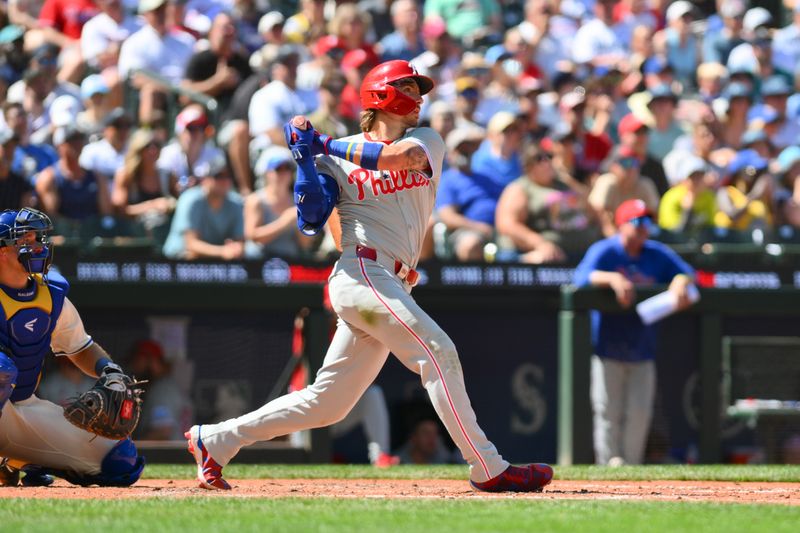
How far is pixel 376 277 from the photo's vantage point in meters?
6.46

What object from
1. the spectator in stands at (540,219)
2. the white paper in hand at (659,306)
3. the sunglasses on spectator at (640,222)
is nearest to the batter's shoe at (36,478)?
the spectator in stands at (540,219)

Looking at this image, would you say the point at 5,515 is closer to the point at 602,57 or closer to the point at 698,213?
the point at 698,213

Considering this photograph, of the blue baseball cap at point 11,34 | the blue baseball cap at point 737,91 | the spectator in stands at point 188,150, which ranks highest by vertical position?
the blue baseball cap at point 11,34

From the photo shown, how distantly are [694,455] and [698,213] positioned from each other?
88.8 inches

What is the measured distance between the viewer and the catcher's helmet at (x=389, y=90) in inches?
258

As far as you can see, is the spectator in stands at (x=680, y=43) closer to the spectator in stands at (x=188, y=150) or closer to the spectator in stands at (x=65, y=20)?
the spectator in stands at (x=188, y=150)

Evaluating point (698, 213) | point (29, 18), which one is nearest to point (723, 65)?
point (698, 213)

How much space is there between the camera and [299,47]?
13.0m

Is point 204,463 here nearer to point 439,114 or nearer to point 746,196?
point 439,114

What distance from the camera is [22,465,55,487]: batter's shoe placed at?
7180 millimetres

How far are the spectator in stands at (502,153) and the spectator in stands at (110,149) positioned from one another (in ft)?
8.74

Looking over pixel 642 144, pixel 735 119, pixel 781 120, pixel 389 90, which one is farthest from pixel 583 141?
pixel 389 90

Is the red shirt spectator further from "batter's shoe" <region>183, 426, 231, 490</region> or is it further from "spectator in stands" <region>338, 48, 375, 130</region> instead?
"batter's shoe" <region>183, 426, 231, 490</region>

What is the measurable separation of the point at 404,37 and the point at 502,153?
2399mm
